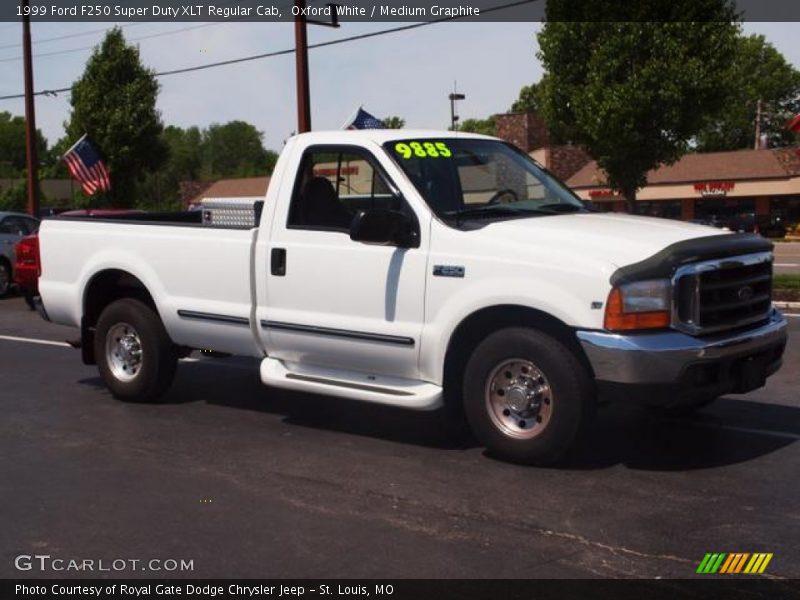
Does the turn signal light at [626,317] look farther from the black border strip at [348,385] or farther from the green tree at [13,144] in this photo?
the green tree at [13,144]

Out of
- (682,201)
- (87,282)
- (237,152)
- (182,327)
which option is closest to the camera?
(182,327)

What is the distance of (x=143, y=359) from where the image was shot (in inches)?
311

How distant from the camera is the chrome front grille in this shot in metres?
5.51

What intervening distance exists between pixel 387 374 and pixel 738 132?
276 ft

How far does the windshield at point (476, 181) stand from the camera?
6438mm

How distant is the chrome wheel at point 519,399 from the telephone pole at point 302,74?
17.1 meters

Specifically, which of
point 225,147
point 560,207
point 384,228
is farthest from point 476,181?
point 225,147

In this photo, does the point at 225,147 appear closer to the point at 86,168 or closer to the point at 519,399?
the point at 86,168

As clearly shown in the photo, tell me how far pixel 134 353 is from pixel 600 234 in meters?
4.10

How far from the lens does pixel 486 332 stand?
609 centimetres

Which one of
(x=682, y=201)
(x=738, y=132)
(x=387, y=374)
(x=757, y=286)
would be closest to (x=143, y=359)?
(x=387, y=374)

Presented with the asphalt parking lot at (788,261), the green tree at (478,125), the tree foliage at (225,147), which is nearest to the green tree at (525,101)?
the green tree at (478,125)

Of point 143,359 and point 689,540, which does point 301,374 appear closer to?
point 143,359

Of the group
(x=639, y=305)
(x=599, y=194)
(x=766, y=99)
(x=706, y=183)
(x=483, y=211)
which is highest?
(x=766, y=99)
